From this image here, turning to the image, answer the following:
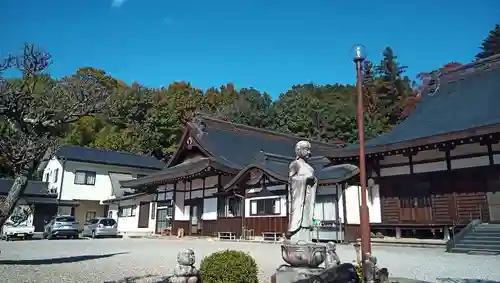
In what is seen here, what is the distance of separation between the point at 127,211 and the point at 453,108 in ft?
87.8

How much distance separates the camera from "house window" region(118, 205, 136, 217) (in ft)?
107

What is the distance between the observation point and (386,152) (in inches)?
664

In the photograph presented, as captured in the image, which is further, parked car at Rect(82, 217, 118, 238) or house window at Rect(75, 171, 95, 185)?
house window at Rect(75, 171, 95, 185)

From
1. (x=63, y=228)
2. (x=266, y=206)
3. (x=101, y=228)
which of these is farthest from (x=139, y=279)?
(x=101, y=228)

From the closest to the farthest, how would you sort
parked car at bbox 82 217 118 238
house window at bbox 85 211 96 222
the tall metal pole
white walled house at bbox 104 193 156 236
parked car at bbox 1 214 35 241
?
the tall metal pole → parked car at bbox 1 214 35 241 → parked car at bbox 82 217 118 238 → white walled house at bbox 104 193 156 236 → house window at bbox 85 211 96 222

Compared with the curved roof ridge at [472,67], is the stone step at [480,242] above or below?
below

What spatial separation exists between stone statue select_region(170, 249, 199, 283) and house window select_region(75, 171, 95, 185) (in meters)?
33.0

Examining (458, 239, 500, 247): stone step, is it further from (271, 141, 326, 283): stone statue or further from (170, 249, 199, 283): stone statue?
(170, 249, 199, 283): stone statue

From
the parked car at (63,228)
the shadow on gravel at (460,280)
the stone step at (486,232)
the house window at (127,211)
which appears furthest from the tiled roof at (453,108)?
the house window at (127,211)

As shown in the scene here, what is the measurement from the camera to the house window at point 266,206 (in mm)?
20625

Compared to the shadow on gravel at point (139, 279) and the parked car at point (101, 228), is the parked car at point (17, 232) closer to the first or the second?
the parked car at point (101, 228)

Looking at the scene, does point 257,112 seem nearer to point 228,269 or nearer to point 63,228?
point 63,228

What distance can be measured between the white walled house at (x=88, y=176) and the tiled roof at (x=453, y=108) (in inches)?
994

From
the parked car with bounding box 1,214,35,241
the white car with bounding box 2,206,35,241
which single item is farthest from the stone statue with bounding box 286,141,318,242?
the parked car with bounding box 1,214,35,241
